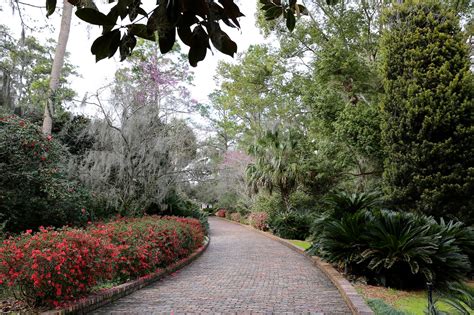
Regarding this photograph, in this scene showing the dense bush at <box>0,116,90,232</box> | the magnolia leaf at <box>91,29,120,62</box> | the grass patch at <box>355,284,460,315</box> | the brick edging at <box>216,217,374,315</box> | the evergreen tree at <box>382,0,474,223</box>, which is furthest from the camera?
the evergreen tree at <box>382,0,474,223</box>

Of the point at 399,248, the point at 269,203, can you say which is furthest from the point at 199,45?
the point at 269,203

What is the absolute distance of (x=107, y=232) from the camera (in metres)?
6.68

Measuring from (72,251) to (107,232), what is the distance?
2094 millimetres

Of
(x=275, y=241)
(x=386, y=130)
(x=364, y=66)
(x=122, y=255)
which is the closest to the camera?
(x=122, y=255)

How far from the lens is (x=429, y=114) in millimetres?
8828

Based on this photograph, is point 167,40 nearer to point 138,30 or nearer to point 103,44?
point 138,30

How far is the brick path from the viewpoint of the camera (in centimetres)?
513

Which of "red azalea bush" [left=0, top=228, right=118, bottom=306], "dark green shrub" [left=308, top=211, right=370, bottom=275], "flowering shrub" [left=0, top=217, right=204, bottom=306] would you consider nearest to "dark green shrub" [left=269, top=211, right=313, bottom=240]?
"dark green shrub" [left=308, top=211, right=370, bottom=275]

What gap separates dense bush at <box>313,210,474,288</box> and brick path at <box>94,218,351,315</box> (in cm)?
81

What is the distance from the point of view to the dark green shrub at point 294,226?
640 inches

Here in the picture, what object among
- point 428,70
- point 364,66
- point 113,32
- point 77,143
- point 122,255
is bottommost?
point 122,255

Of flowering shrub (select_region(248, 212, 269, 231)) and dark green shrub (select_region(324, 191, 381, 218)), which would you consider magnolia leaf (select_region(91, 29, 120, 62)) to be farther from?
flowering shrub (select_region(248, 212, 269, 231))

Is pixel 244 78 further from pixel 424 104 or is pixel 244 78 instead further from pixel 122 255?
pixel 122 255

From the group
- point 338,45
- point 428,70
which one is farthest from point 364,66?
point 428,70
